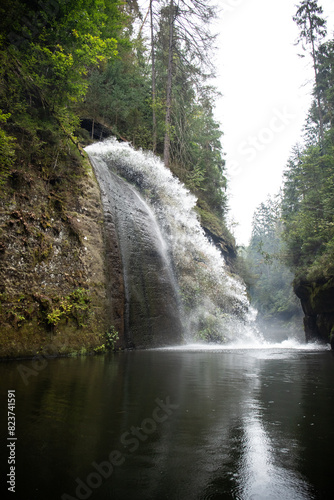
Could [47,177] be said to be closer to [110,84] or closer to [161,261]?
[161,261]

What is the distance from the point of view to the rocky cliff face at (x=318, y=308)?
12945 mm

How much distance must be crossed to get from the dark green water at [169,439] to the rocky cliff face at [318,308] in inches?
387

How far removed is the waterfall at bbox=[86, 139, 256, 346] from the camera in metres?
9.88

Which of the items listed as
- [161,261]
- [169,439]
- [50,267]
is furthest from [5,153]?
[169,439]

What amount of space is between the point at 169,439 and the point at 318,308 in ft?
44.2

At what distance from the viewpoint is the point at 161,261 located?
11.6 m

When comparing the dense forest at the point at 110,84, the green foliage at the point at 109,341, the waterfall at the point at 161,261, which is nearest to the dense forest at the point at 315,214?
the waterfall at the point at 161,261

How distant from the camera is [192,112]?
2322 cm

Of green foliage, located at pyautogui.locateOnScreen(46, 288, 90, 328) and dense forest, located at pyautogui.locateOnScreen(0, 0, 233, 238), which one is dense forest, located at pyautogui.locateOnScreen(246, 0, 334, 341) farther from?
green foliage, located at pyautogui.locateOnScreen(46, 288, 90, 328)

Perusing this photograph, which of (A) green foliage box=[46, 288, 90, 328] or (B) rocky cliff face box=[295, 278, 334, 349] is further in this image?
(B) rocky cliff face box=[295, 278, 334, 349]

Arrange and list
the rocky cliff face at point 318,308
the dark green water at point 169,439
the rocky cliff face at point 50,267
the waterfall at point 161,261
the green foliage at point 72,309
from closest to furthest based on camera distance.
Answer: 1. the dark green water at point 169,439
2. the rocky cliff face at point 50,267
3. the green foliage at point 72,309
4. the waterfall at point 161,261
5. the rocky cliff face at point 318,308

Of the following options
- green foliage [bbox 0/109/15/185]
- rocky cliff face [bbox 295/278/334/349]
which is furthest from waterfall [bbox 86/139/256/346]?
green foliage [bbox 0/109/15/185]

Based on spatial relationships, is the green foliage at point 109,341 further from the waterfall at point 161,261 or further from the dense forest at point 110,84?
the dense forest at point 110,84

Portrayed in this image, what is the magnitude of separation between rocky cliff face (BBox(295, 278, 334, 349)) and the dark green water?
9.83 m
